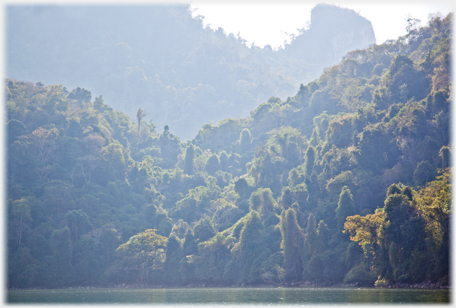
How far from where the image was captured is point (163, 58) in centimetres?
13650

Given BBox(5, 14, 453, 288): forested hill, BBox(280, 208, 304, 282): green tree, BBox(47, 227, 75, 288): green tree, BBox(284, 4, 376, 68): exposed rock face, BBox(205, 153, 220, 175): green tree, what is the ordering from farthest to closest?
BBox(284, 4, 376, 68): exposed rock face
BBox(205, 153, 220, 175): green tree
BBox(47, 227, 75, 288): green tree
BBox(280, 208, 304, 282): green tree
BBox(5, 14, 453, 288): forested hill

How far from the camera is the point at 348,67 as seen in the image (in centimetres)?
6875

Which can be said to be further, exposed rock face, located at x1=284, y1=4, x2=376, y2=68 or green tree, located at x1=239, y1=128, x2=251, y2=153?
exposed rock face, located at x1=284, y1=4, x2=376, y2=68

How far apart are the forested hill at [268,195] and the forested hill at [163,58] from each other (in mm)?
48272

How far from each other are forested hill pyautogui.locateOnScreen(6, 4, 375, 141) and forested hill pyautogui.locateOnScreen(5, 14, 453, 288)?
48.3 meters

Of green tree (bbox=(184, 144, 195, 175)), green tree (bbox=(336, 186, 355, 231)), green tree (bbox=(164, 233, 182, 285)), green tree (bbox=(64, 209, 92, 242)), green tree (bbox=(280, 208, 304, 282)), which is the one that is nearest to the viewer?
green tree (bbox=(336, 186, 355, 231))

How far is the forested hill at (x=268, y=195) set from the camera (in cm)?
3512

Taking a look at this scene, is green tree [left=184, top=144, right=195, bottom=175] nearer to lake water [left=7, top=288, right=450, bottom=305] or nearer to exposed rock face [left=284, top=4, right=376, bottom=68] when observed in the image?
lake water [left=7, top=288, right=450, bottom=305]

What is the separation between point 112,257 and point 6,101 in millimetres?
25659

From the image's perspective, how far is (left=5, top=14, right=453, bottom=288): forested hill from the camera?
3512 cm

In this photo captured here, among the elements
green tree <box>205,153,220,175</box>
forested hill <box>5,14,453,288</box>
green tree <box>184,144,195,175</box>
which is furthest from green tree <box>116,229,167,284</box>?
green tree <box>205,153,220,175</box>

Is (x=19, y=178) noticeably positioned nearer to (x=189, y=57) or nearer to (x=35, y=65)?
(x=35, y=65)

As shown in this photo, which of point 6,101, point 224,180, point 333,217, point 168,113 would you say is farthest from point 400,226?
point 168,113

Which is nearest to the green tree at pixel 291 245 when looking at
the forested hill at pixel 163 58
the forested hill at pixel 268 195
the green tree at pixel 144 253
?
the forested hill at pixel 268 195
